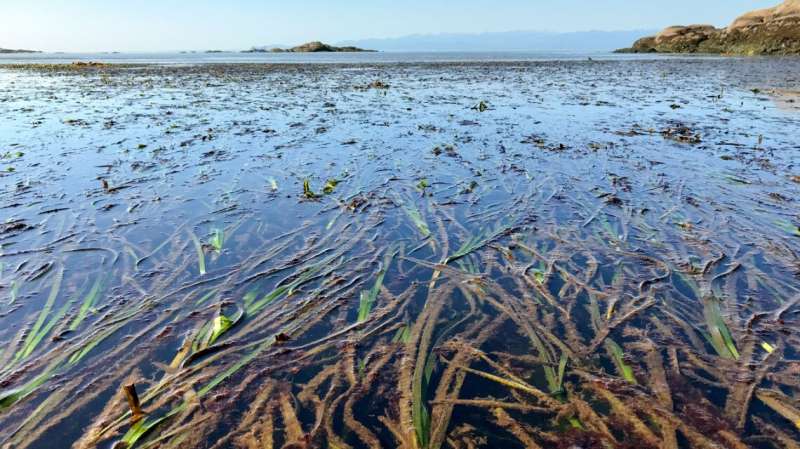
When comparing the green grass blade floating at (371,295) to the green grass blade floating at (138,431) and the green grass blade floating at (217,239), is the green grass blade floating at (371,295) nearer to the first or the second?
the green grass blade floating at (138,431)

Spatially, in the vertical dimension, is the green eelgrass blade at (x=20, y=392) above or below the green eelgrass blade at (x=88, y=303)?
below

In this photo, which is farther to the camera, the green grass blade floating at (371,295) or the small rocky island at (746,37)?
the small rocky island at (746,37)

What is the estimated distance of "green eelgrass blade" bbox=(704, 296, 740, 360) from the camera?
125 inches

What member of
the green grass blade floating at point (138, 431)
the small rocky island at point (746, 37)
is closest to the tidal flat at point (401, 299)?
the green grass blade floating at point (138, 431)

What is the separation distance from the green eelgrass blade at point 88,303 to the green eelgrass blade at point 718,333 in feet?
16.3

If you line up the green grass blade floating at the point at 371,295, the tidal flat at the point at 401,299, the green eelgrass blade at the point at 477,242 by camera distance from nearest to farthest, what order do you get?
the tidal flat at the point at 401,299, the green grass blade floating at the point at 371,295, the green eelgrass blade at the point at 477,242

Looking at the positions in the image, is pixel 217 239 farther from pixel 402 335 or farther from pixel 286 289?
pixel 402 335

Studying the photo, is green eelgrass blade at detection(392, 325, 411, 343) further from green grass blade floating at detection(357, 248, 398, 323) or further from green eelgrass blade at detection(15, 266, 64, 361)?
green eelgrass blade at detection(15, 266, 64, 361)

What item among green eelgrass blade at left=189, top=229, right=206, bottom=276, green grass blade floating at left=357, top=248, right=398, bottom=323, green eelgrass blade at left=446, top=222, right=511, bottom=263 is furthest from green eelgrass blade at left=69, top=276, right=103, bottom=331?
green eelgrass blade at left=446, top=222, right=511, bottom=263

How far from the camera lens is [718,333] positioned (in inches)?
134

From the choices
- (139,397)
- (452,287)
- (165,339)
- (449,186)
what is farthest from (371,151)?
(139,397)

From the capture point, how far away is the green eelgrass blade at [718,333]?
3.18 meters

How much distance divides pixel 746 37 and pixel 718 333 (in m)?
82.8

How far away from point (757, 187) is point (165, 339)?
27.6ft
